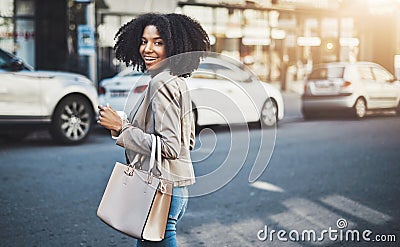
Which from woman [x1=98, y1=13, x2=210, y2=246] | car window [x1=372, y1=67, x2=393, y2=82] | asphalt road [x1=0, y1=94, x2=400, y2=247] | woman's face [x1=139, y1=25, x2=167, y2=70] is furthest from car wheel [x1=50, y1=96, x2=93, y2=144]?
woman's face [x1=139, y1=25, x2=167, y2=70]

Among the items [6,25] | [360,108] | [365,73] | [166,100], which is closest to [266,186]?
[360,108]

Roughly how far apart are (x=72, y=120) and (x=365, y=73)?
16.6ft

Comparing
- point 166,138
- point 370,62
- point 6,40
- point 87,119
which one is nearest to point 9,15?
point 6,40

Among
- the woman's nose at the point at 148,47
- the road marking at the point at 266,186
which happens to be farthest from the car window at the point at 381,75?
the woman's nose at the point at 148,47

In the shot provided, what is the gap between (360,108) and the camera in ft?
33.8

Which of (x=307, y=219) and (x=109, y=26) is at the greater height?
(x=109, y=26)

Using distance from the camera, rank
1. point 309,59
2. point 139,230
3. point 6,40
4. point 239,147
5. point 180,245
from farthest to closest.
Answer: point 309,59, point 6,40, point 180,245, point 239,147, point 139,230

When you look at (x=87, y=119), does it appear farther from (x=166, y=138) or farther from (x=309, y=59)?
(x=309, y=59)

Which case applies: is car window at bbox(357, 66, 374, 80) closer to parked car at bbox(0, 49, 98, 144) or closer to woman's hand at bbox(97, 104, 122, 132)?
parked car at bbox(0, 49, 98, 144)

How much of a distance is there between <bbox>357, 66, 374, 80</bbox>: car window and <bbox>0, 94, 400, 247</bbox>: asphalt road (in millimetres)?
763

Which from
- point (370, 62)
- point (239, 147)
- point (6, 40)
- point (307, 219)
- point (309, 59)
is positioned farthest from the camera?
point (309, 59)

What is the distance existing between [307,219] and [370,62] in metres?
5.01

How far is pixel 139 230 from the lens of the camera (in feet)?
8.56

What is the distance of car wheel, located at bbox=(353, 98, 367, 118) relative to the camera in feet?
32.7
